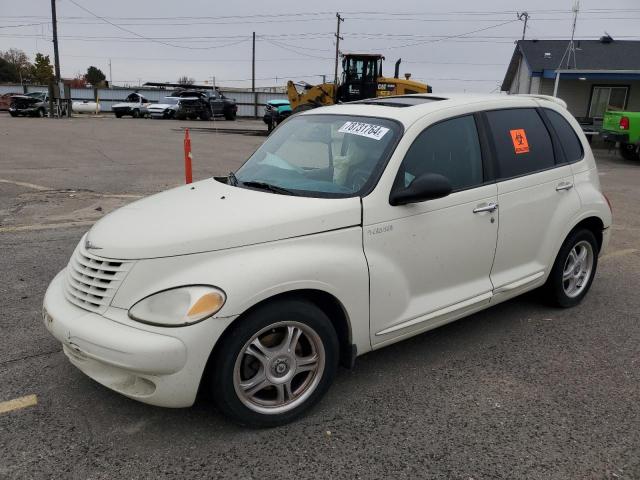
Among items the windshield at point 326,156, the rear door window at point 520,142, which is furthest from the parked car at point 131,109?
the rear door window at point 520,142

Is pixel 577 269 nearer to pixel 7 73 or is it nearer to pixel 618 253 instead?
pixel 618 253

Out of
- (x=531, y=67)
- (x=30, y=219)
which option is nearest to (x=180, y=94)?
(x=531, y=67)

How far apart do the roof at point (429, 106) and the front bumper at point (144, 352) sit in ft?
6.02

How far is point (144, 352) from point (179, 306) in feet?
0.86

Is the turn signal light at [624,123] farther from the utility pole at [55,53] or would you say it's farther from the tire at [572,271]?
the utility pole at [55,53]

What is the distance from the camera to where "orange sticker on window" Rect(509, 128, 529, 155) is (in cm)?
409

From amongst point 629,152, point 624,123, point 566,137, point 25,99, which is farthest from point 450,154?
point 25,99

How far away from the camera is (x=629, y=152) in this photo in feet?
61.9

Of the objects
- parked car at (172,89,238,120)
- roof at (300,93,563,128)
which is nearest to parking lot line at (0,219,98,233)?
roof at (300,93,563,128)

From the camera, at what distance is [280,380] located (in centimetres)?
296

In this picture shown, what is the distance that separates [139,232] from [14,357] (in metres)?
1.53

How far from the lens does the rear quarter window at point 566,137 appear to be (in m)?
4.48

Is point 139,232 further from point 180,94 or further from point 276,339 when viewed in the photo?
point 180,94

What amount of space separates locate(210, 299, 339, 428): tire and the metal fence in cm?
4738
